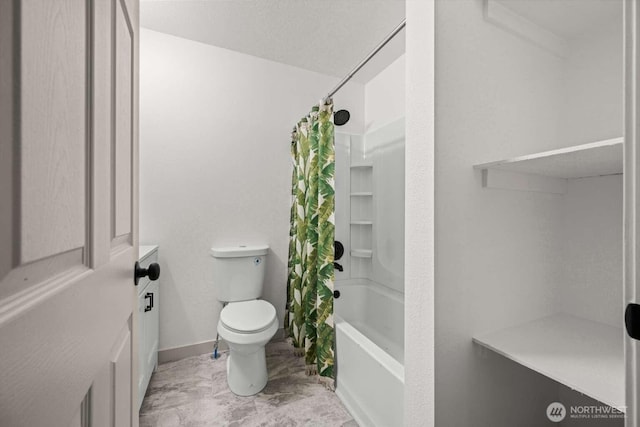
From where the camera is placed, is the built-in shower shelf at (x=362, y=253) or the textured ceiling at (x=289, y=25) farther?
the built-in shower shelf at (x=362, y=253)

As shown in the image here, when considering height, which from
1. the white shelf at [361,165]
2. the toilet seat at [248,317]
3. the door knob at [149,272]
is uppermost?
the white shelf at [361,165]

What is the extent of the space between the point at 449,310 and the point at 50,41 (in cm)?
101

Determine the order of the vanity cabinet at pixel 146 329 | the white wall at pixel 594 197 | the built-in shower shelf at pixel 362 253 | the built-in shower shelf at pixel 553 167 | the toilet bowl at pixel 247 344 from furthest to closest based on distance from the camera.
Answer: the built-in shower shelf at pixel 362 253
the toilet bowl at pixel 247 344
the vanity cabinet at pixel 146 329
the white wall at pixel 594 197
the built-in shower shelf at pixel 553 167

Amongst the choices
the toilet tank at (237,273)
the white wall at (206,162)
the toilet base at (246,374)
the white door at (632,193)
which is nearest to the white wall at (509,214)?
the white door at (632,193)

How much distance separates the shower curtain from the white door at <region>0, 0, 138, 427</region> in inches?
46.3

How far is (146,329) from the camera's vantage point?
1503 millimetres

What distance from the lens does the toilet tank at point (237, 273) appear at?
196cm

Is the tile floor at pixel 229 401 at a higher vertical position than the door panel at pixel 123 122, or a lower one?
lower

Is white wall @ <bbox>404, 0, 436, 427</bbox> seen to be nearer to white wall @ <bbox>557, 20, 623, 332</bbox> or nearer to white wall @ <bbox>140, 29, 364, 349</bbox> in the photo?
white wall @ <bbox>557, 20, 623, 332</bbox>

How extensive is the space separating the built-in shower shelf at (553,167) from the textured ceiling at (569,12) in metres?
0.55

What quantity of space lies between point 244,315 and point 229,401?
0.47 m

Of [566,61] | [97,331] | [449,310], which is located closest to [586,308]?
[449,310]

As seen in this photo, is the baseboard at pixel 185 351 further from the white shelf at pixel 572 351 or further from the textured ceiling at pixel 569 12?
the textured ceiling at pixel 569 12

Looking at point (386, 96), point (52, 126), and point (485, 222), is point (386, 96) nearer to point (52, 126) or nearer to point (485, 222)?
point (485, 222)
